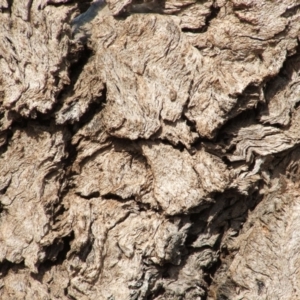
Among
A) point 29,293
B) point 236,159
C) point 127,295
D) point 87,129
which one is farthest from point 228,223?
point 29,293

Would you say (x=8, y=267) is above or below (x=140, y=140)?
below

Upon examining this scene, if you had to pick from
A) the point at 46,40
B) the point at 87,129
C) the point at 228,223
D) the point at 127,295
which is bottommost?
the point at 127,295

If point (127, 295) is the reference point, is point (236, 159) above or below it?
above

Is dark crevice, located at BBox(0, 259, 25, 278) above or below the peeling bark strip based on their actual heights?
below

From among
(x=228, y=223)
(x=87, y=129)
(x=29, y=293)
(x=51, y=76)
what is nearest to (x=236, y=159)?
(x=228, y=223)

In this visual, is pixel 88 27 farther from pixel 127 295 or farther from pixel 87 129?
pixel 127 295

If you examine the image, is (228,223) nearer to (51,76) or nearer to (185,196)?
(185,196)

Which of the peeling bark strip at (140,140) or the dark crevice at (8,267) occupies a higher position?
the peeling bark strip at (140,140)

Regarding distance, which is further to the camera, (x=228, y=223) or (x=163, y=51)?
(x=228, y=223)
